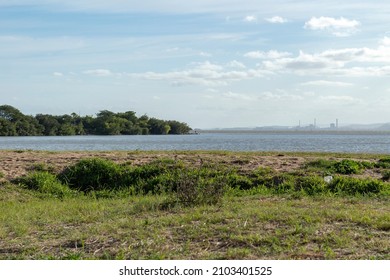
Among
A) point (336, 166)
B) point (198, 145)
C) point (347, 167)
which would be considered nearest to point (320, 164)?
point (336, 166)

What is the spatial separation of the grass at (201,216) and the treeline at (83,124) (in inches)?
3154

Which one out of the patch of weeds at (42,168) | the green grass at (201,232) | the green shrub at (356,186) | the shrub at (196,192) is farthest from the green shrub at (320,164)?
the patch of weeds at (42,168)

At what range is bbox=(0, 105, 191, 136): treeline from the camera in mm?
95312

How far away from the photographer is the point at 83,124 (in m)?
112

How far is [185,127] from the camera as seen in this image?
13550 centimetres

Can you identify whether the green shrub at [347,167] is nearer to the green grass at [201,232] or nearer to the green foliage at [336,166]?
the green foliage at [336,166]

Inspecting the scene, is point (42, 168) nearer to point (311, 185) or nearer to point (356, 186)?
point (311, 185)

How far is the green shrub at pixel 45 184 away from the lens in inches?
596

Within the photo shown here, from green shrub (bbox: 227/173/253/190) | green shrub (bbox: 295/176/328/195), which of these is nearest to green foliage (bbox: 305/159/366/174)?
green shrub (bbox: 295/176/328/195)

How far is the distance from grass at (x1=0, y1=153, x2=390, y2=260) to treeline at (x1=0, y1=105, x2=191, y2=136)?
80.1 m

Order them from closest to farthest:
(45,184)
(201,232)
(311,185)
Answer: (201,232) → (311,185) → (45,184)

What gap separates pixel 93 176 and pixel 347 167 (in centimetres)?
769

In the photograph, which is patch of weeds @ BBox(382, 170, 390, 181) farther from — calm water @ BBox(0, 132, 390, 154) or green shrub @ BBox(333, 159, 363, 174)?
calm water @ BBox(0, 132, 390, 154)

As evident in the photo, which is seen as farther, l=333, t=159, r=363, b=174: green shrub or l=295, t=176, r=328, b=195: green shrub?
l=333, t=159, r=363, b=174: green shrub
